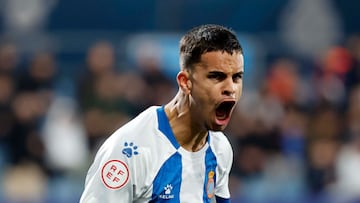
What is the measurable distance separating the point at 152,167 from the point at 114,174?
0.23 meters

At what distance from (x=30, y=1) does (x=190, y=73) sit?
9543 mm

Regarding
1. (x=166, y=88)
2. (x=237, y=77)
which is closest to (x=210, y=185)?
(x=237, y=77)

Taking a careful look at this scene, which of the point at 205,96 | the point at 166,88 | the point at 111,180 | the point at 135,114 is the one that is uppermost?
the point at 166,88

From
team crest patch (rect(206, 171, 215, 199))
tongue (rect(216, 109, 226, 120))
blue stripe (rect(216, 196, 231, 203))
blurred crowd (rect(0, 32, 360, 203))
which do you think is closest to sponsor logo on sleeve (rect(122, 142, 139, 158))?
tongue (rect(216, 109, 226, 120))

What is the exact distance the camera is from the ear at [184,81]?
600 cm

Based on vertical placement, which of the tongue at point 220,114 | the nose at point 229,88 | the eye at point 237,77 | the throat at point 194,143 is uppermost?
the eye at point 237,77

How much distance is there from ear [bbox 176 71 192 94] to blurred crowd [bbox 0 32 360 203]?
4.72 meters

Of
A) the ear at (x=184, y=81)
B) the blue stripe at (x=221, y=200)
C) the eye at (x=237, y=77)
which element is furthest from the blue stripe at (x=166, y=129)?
the blue stripe at (x=221, y=200)

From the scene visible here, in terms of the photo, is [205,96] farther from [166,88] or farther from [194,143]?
[166,88]

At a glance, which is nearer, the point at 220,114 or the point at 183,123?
the point at 220,114

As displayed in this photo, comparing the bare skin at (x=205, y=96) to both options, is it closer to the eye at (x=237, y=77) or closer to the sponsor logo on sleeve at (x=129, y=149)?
the eye at (x=237, y=77)

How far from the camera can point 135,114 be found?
1234 cm

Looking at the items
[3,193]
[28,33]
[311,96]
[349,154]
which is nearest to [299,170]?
[349,154]

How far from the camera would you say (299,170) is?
12.4m
